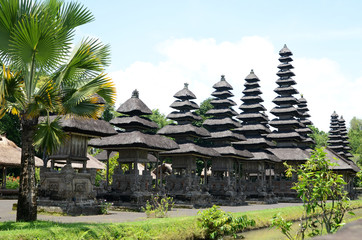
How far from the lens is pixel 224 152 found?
36.3 m

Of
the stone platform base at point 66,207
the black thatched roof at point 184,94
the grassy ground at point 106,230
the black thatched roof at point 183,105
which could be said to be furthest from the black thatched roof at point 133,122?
the grassy ground at point 106,230

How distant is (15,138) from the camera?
4056cm

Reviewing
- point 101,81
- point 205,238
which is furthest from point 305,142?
point 101,81

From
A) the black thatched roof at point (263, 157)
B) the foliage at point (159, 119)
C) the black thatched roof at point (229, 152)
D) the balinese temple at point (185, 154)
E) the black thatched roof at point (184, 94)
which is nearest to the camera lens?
the balinese temple at point (185, 154)

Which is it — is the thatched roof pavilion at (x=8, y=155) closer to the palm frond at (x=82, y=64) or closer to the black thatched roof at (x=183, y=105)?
the black thatched roof at (x=183, y=105)

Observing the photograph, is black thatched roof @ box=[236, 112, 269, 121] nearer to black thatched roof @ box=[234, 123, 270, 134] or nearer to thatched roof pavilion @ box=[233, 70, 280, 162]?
thatched roof pavilion @ box=[233, 70, 280, 162]

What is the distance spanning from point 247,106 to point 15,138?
84.2 ft

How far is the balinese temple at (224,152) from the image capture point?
35.9 m

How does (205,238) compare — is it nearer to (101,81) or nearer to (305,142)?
(101,81)

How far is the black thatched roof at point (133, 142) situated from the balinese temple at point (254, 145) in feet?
52.2

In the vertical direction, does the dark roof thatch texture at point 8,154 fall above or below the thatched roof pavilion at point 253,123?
below

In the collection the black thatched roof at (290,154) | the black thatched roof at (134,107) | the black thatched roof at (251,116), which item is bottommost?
the black thatched roof at (290,154)

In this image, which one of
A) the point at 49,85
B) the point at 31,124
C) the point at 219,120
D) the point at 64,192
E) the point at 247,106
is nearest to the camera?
the point at 49,85

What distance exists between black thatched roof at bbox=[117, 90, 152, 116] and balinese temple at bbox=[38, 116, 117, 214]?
20.5 ft
